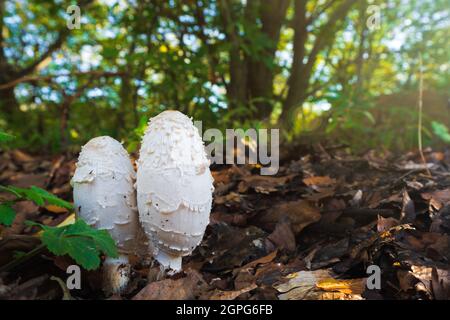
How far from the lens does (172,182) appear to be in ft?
6.26

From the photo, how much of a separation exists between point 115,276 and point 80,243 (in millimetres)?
463

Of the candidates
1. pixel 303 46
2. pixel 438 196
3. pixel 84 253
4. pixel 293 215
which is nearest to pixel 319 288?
pixel 293 215

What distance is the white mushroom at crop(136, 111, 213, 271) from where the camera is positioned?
191 centimetres

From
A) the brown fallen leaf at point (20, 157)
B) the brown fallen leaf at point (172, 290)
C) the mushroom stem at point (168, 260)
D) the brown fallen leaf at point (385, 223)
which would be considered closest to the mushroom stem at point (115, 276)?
the mushroom stem at point (168, 260)

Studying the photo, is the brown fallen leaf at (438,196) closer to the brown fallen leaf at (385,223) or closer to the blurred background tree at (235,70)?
the brown fallen leaf at (385,223)

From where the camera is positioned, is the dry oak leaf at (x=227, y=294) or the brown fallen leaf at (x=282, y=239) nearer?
the dry oak leaf at (x=227, y=294)

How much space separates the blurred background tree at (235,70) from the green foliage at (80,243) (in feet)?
5.17

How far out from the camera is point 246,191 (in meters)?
3.08

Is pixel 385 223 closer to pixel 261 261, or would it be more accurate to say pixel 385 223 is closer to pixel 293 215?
pixel 293 215

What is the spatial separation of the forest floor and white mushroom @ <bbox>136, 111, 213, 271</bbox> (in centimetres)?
21

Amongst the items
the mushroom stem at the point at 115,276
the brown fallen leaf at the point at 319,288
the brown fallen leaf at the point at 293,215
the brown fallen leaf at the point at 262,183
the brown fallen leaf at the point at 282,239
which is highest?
the brown fallen leaf at the point at 262,183

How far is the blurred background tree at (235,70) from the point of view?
456 cm

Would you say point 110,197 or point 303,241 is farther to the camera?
point 303,241
